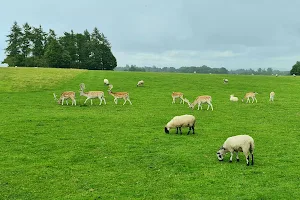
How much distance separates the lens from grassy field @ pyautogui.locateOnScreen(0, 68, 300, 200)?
13.3m

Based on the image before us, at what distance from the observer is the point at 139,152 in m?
18.1

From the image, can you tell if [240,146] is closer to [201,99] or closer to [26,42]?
[201,99]

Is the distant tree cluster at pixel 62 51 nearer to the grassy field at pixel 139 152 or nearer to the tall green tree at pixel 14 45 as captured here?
the tall green tree at pixel 14 45

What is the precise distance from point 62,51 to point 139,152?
95949 mm

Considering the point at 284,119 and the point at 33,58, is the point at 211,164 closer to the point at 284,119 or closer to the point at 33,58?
the point at 284,119

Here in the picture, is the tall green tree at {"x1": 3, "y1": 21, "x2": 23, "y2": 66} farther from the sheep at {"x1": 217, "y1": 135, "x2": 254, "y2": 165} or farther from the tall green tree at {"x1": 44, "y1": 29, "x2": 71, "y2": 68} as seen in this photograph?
the sheep at {"x1": 217, "y1": 135, "x2": 254, "y2": 165}

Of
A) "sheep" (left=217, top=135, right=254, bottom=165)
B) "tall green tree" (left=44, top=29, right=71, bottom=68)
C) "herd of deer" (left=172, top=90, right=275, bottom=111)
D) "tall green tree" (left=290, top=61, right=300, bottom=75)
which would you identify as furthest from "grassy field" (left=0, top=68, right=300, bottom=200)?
"tall green tree" (left=290, top=61, right=300, bottom=75)

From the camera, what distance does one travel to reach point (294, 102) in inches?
1535

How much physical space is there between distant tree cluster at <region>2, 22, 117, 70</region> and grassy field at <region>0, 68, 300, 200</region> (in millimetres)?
80718

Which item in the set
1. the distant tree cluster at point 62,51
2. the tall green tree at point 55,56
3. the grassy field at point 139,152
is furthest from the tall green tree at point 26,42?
the grassy field at point 139,152

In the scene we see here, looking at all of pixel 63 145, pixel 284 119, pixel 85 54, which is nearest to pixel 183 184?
pixel 63 145

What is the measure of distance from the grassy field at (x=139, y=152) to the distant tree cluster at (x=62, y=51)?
80.7 meters

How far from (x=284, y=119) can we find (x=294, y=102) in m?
12.4

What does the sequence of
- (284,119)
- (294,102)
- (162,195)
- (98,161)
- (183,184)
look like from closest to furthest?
(162,195)
(183,184)
(98,161)
(284,119)
(294,102)
